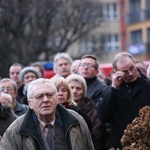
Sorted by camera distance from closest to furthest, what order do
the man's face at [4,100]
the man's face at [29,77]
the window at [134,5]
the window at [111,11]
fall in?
the man's face at [4,100], the man's face at [29,77], the window at [134,5], the window at [111,11]

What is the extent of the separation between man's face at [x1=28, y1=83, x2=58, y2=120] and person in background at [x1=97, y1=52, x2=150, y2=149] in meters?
2.00

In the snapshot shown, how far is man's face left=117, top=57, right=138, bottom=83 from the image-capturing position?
9974mm

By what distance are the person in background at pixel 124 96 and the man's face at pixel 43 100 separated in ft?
6.55

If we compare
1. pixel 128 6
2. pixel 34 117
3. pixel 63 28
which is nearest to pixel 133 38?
pixel 128 6

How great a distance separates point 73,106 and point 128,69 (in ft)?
2.93

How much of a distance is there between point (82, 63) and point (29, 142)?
3.94 m

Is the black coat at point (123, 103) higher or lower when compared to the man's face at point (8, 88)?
lower

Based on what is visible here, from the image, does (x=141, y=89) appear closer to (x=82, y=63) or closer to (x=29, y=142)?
(x=82, y=63)

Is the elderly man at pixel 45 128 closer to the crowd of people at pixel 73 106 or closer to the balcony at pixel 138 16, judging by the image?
the crowd of people at pixel 73 106

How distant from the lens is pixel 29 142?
Result: 25.8ft

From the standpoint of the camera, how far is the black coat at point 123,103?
10023mm

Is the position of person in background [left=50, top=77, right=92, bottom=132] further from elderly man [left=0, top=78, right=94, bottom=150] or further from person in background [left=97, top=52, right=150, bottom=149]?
elderly man [left=0, top=78, right=94, bottom=150]

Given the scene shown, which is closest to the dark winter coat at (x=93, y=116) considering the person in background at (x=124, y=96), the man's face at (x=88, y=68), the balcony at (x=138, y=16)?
the person in background at (x=124, y=96)

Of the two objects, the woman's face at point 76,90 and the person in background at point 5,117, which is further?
the woman's face at point 76,90
